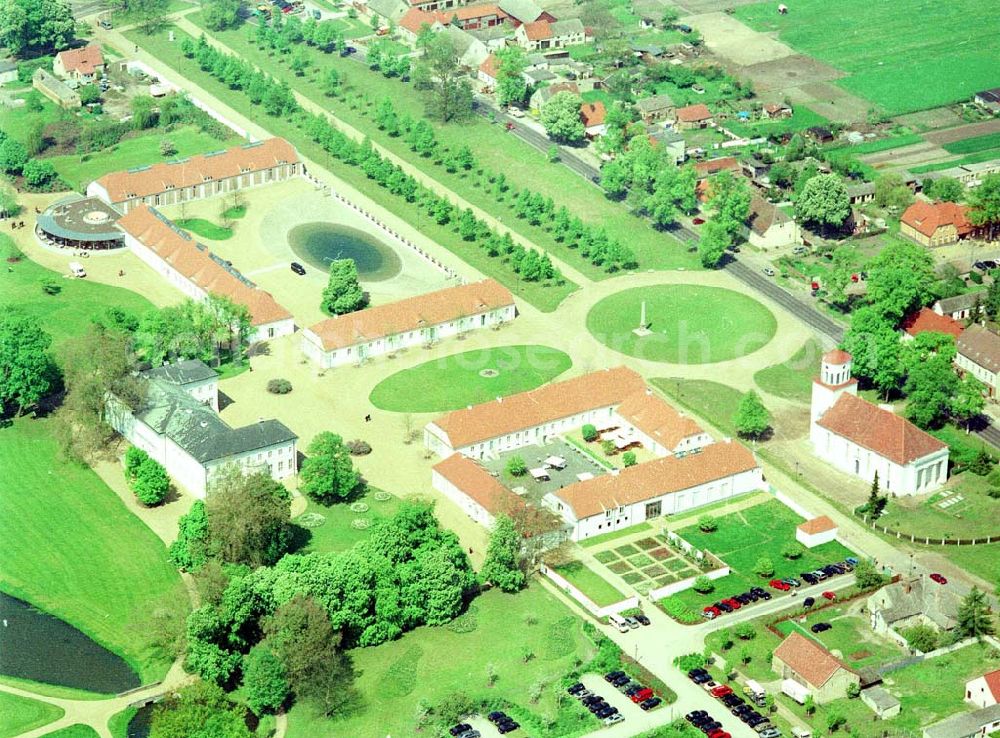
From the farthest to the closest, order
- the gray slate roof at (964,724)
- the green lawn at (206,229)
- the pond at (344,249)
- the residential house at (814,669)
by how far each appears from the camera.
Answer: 1. the green lawn at (206,229)
2. the pond at (344,249)
3. the residential house at (814,669)
4. the gray slate roof at (964,724)

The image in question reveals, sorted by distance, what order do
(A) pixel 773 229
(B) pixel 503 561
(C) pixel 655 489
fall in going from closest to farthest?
1. (B) pixel 503 561
2. (C) pixel 655 489
3. (A) pixel 773 229

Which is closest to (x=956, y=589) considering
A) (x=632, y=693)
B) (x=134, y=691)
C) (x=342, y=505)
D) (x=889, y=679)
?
(x=889, y=679)

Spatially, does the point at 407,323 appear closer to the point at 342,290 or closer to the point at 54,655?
the point at 342,290

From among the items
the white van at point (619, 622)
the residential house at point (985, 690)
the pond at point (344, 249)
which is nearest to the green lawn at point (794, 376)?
the white van at point (619, 622)

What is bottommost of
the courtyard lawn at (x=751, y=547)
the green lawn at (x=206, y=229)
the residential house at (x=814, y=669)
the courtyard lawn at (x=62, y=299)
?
the courtyard lawn at (x=62, y=299)

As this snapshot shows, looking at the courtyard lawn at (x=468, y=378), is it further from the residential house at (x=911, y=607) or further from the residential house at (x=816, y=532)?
the residential house at (x=911, y=607)

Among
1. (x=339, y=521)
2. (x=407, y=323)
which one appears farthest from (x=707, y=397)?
(x=339, y=521)
